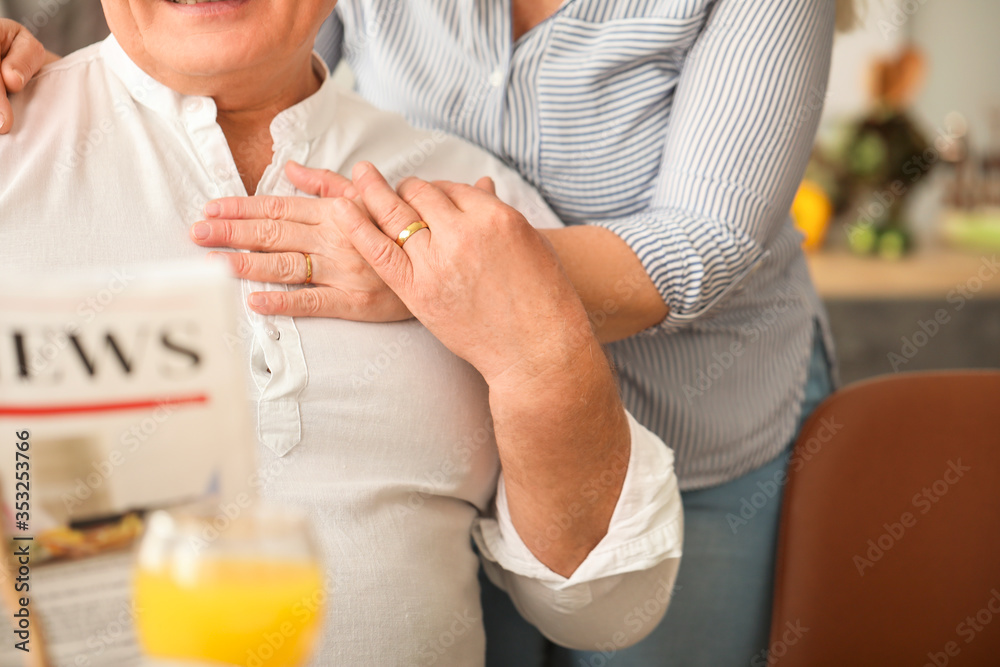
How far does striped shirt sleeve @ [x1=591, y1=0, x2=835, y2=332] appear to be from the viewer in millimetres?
1000

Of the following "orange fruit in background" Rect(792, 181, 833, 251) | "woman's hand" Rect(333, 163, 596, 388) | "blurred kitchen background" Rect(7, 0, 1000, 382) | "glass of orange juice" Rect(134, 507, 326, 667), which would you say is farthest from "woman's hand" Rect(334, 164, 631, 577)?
"orange fruit in background" Rect(792, 181, 833, 251)

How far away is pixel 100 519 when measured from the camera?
40 centimetres

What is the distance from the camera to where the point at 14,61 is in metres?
0.83

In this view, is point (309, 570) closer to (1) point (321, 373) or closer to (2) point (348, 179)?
(1) point (321, 373)

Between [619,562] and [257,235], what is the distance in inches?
19.0

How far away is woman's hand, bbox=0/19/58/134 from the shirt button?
1.80 feet

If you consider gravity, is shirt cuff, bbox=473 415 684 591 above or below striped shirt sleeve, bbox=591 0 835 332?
below

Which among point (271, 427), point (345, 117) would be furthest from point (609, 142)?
point (271, 427)

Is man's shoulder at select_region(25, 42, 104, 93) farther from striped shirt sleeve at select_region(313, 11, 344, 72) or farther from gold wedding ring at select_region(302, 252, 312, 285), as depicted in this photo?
striped shirt sleeve at select_region(313, 11, 344, 72)

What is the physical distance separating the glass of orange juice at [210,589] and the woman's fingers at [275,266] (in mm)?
389

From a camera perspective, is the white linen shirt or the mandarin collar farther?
the mandarin collar

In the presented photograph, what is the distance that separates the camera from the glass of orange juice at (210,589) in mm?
422

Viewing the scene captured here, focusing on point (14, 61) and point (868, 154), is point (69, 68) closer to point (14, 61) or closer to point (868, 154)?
Result: point (14, 61)

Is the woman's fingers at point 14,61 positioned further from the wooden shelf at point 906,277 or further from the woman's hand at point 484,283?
the wooden shelf at point 906,277
